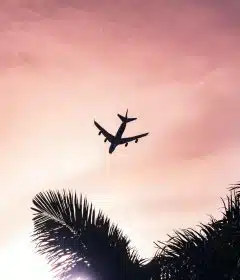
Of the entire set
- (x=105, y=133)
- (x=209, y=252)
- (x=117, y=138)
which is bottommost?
(x=209, y=252)

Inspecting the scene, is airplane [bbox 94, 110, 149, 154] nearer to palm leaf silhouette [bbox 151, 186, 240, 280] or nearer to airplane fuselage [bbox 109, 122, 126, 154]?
airplane fuselage [bbox 109, 122, 126, 154]

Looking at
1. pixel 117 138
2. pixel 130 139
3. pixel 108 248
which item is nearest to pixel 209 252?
pixel 108 248

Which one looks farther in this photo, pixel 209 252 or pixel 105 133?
pixel 105 133

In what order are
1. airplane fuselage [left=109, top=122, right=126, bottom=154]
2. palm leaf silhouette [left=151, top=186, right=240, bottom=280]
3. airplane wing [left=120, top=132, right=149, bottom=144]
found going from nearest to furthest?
palm leaf silhouette [left=151, top=186, right=240, bottom=280] → airplane fuselage [left=109, top=122, right=126, bottom=154] → airplane wing [left=120, top=132, right=149, bottom=144]

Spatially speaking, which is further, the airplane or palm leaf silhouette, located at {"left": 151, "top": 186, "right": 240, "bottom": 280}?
the airplane

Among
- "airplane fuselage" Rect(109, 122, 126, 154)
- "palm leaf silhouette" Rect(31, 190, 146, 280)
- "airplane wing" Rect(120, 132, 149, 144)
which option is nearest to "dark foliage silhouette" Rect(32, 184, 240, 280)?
"palm leaf silhouette" Rect(31, 190, 146, 280)

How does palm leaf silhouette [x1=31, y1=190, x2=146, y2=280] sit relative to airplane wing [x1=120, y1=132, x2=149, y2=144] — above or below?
below

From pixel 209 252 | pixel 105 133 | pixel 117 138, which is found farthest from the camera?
pixel 105 133

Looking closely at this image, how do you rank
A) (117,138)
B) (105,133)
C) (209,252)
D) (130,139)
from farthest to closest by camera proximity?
(105,133)
(130,139)
(117,138)
(209,252)

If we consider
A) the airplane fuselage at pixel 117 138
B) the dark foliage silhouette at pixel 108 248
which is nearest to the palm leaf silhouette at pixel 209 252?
the dark foliage silhouette at pixel 108 248

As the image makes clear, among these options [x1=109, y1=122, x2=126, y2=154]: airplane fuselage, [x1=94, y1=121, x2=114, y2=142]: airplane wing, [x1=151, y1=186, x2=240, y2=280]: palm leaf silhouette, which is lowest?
[x1=151, y1=186, x2=240, y2=280]: palm leaf silhouette

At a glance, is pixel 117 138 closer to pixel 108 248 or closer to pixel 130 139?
pixel 130 139

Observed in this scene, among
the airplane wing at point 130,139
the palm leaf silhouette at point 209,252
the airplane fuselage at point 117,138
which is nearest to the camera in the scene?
the palm leaf silhouette at point 209,252

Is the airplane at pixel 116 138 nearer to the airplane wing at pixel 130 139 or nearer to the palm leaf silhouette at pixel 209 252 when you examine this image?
the airplane wing at pixel 130 139
